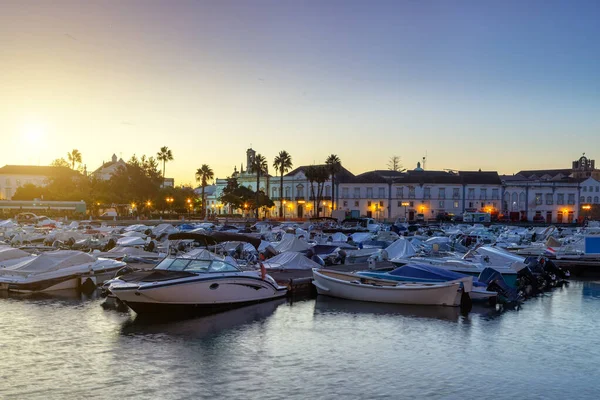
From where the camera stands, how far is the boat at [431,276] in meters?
29.2

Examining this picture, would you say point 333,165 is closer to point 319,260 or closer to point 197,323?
point 319,260

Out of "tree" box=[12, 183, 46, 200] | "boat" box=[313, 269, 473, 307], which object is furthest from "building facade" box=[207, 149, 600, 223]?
"boat" box=[313, 269, 473, 307]

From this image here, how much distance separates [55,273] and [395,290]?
733 inches

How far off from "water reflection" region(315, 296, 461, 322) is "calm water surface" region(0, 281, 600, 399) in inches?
3.9

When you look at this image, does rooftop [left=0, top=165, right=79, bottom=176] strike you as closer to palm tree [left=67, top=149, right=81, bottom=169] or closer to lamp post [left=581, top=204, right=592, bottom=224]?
palm tree [left=67, top=149, right=81, bottom=169]

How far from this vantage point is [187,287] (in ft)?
83.1

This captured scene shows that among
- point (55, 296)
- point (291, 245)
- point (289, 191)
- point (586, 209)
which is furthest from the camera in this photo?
point (289, 191)

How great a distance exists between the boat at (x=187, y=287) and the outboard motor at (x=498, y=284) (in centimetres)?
1267

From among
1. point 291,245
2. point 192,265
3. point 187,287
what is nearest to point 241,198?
point 291,245

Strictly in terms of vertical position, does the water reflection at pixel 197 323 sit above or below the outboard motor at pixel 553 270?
below

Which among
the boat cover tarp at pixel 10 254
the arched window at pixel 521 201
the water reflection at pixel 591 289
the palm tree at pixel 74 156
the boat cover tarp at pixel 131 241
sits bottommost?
the water reflection at pixel 591 289

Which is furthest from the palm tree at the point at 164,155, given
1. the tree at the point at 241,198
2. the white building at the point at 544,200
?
the white building at the point at 544,200

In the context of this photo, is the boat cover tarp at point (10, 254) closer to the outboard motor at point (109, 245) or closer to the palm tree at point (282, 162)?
the outboard motor at point (109, 245)

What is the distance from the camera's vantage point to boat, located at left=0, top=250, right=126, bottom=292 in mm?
30812
